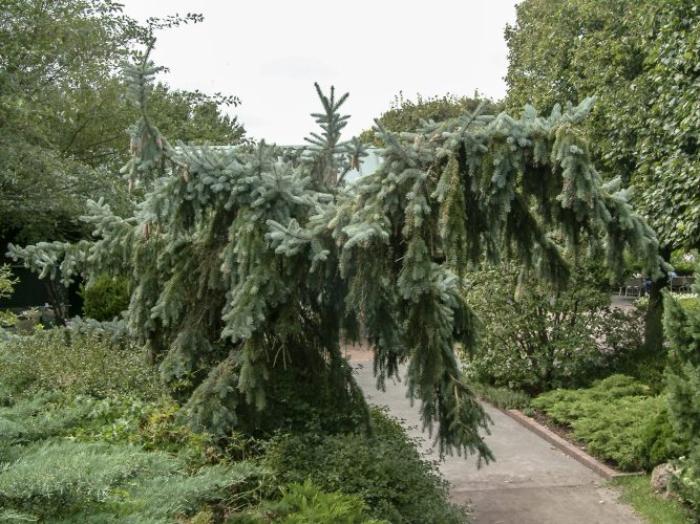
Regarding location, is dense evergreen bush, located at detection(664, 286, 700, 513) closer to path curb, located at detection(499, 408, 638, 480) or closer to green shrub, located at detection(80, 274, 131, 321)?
path curb, located at detection(499, 408, 638, 480)

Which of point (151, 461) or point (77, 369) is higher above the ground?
point (77, 369)

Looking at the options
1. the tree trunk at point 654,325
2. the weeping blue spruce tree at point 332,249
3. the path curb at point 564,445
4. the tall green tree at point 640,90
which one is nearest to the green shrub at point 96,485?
the weeping blue spruce tree at point 332,249

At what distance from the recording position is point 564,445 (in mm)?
8773

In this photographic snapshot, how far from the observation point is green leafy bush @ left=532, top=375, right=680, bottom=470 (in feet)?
25.0

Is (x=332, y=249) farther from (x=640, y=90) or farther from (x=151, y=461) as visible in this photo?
(x=640, y=90)

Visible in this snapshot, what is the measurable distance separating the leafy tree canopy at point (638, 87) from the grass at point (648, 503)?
121 inches

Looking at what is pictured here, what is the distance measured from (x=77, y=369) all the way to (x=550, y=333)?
7230mm

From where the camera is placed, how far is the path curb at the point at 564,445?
7844mm

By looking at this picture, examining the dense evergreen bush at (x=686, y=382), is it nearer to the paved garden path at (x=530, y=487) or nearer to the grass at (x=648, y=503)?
the grass at (x=648, y=503)

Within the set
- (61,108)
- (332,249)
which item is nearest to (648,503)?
(332,249)

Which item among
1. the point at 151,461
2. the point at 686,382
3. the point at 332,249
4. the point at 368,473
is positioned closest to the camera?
the point at 151,461

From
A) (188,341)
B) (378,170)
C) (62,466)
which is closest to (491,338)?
(188,341)

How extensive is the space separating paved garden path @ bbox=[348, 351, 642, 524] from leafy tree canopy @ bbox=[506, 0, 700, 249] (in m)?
3.13

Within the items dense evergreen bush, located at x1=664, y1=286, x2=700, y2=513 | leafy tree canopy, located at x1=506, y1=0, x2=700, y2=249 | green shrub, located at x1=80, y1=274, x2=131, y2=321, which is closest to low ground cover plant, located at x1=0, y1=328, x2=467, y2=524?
dense evergreen bush, located at x1=664, y1=286, x2=700, y2=513
